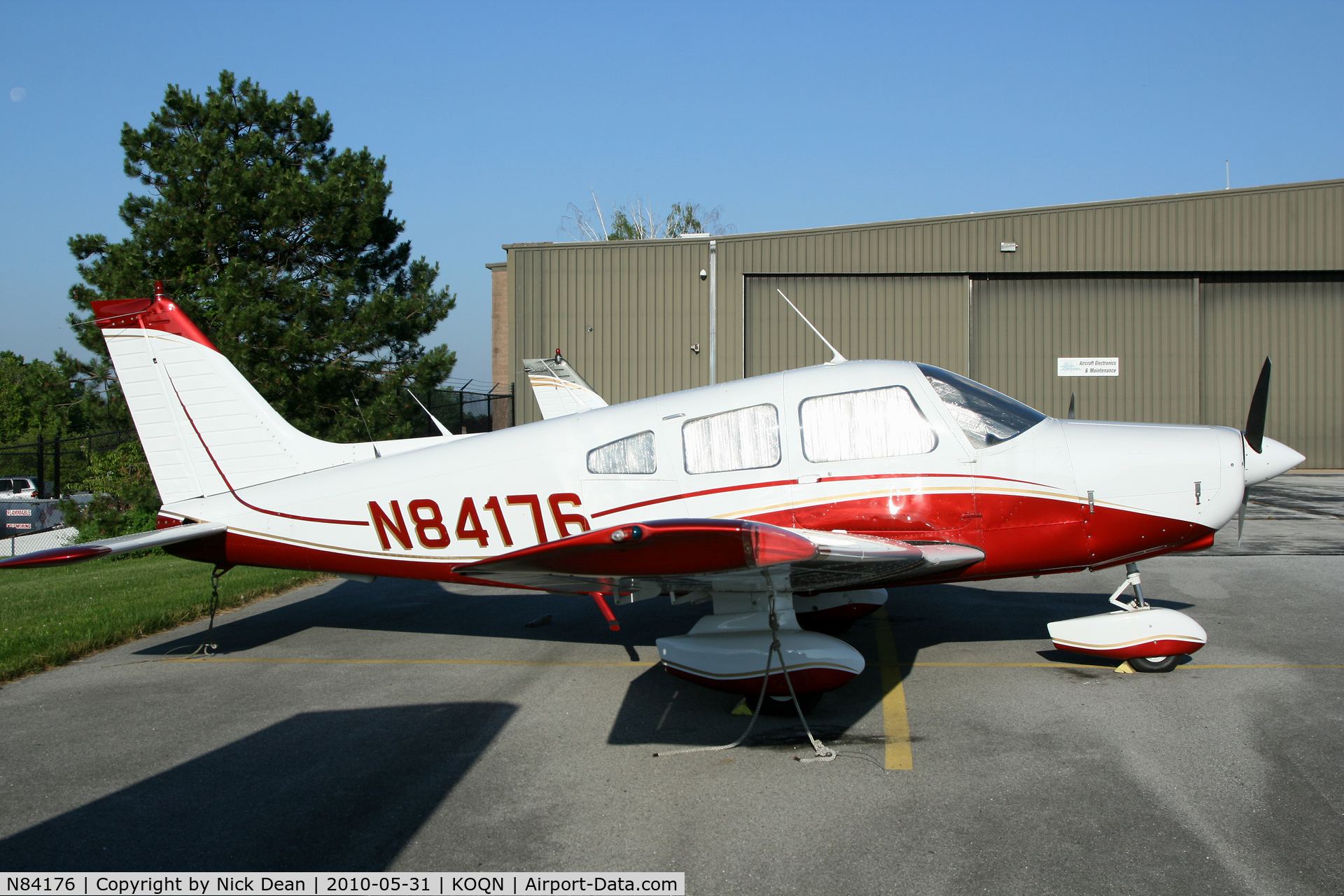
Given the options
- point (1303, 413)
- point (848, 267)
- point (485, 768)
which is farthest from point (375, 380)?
point (1303, 413)

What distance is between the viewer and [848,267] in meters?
22.5

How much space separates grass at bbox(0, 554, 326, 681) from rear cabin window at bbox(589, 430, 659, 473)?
187 inches

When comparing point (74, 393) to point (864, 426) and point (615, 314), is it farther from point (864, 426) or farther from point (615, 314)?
point (864, 426)

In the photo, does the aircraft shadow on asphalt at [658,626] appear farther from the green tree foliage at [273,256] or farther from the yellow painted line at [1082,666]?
the green tree foliage at [273,256]

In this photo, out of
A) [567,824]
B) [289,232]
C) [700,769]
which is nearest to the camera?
[567,824]

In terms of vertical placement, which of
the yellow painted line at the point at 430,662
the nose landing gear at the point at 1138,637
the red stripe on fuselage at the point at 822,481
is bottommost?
the yellow painted line at the point at 430,662

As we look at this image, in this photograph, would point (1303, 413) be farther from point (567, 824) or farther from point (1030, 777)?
point (567, 824)

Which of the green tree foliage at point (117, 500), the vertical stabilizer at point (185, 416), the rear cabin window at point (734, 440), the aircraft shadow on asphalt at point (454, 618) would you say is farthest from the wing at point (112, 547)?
the green tree foliage at point (117, 500)

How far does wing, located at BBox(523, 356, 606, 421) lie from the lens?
43.7ft

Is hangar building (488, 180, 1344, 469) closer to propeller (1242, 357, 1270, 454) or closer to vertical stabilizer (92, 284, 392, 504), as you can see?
vertical stabilizer (92, 284, 392, 504)

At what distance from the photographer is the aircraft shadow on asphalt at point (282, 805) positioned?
3.59 m

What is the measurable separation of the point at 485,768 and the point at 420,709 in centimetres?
120

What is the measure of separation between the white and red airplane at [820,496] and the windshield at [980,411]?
0.02 metres
